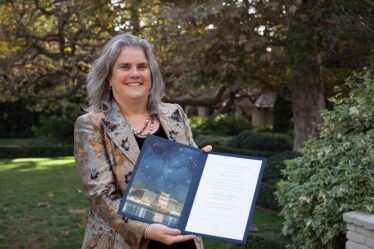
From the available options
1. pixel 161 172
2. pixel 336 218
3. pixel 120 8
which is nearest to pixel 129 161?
pixel 161 172

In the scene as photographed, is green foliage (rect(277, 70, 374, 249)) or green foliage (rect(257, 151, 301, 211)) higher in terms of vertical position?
green foliage (rect(277, 70, 374, 249))

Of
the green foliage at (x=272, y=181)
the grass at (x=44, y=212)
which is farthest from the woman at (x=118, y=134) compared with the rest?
the green foliage at (x=272, y=181)

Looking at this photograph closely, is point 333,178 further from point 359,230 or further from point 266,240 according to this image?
point 266,240

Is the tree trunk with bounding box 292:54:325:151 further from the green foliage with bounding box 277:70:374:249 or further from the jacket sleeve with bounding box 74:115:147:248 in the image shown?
the jacket sleeve with bounding box 74:115:147:248

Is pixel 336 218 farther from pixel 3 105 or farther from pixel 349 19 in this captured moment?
pixel 3 105

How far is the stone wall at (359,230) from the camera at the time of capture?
393 cm

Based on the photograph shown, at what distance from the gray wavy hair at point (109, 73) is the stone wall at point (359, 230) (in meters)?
2.22

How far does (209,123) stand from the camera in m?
23.8

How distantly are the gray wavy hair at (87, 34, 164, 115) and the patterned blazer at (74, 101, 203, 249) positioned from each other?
0.09 metres

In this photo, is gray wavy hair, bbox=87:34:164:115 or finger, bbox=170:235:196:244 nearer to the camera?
finger, bbox=170:235:196:244

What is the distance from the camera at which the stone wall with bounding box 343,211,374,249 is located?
393 cm

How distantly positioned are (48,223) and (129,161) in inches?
250

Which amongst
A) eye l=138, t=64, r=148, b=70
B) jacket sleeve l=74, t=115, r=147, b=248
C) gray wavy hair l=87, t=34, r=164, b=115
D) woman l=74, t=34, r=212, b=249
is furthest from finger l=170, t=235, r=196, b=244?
eye l=138, t=64, r=148, b=70

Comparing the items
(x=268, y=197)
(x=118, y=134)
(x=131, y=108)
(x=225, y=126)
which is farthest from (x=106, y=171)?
(x=225, y=126)
